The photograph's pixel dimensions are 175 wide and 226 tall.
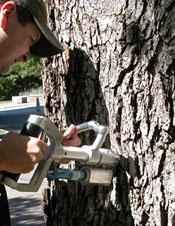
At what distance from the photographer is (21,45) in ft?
7.33

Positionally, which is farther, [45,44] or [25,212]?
[25,212]

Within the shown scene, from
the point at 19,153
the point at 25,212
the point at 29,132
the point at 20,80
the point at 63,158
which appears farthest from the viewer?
the point at 20,80

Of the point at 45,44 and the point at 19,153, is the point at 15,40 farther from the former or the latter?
the point at 19,153

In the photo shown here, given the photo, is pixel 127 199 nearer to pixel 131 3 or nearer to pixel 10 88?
pixel 131 3

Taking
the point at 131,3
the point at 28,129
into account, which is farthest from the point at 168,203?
the point at 131,3

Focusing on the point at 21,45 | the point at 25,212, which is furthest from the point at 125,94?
the point at 25,212

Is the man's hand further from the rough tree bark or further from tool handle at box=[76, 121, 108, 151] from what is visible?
the rough tree bark

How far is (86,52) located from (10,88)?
106 ft

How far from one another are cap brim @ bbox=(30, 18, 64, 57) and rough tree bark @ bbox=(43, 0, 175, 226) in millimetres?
205

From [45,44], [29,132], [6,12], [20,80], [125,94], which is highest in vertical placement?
[6,12]

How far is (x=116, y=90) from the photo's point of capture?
2451 mm

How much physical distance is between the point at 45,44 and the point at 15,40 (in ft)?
0.73

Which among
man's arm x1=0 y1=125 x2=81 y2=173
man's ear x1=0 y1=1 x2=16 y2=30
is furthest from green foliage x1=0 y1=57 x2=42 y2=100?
man's arm x1=0 y1=125 x2=81 y2=173

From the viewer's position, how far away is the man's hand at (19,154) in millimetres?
2029
